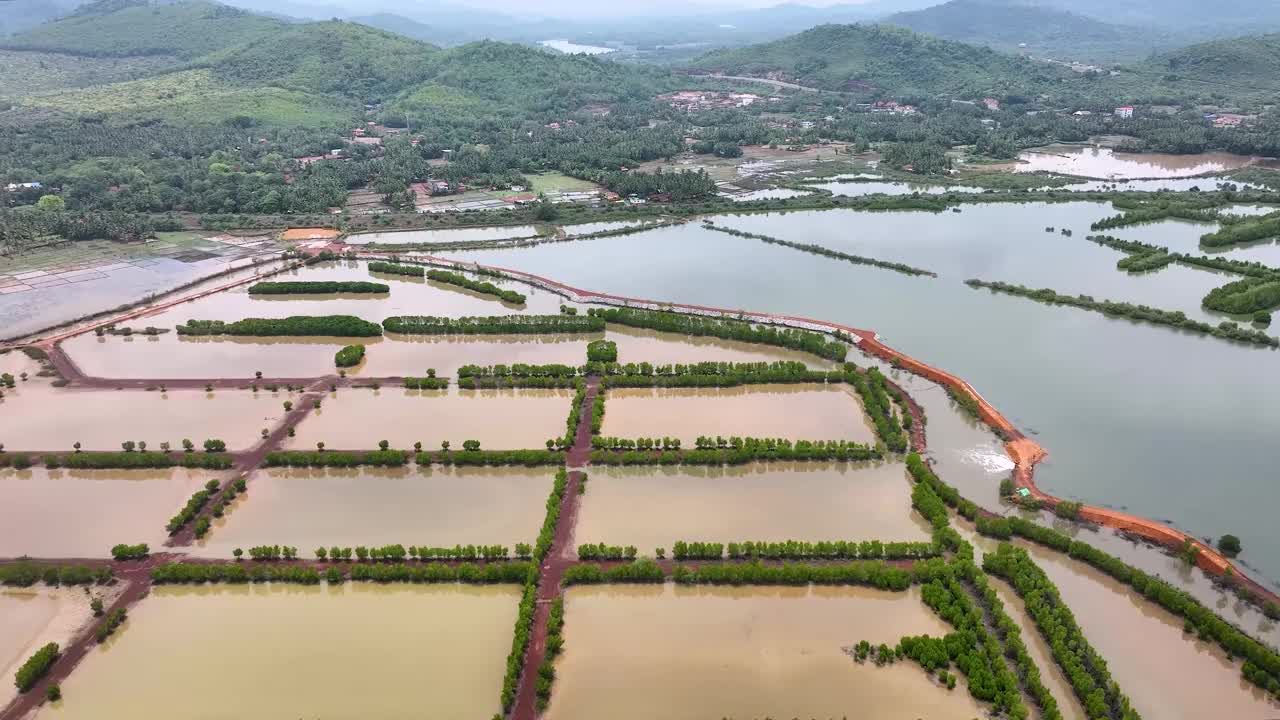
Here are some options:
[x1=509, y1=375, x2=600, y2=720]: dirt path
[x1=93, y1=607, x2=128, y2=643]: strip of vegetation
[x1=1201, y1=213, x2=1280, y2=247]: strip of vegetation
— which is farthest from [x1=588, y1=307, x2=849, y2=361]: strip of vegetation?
[x1=1201, y1=213, x2=1280, y2=247]: strip of vegetation

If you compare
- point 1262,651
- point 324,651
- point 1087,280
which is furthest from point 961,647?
point 1087,280

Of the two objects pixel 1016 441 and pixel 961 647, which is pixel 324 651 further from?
pixel 1016 441

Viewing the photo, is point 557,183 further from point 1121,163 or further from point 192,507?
point 1121,163

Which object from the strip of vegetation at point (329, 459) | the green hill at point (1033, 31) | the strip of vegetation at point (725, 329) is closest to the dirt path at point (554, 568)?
the strip of vegetation at point (329, 459)

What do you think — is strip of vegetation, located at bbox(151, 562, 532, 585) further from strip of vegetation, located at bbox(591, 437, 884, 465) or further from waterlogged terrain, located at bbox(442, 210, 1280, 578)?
waterlogged terrain, located at bbox(442, 210, 1280, 578)

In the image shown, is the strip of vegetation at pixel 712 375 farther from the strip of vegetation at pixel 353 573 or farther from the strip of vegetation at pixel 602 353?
the strip of vegetation at pixel 353 573

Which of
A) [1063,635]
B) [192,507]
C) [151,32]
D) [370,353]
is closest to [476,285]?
[370,353]
